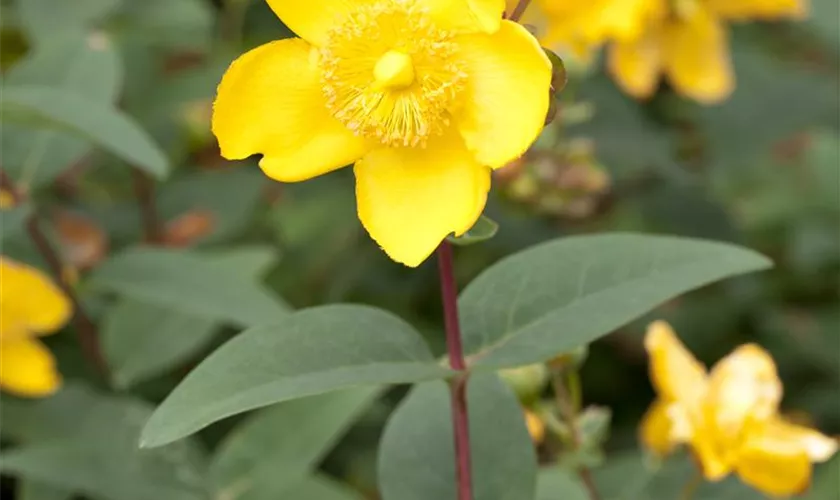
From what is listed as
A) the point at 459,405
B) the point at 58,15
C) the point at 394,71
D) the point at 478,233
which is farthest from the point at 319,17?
the point at 58,15

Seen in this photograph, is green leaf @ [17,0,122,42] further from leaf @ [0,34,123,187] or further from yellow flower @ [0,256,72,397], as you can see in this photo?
yellow flower @ [0,256,72,397]

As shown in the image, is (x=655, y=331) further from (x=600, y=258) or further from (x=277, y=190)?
(x=277, y=190)

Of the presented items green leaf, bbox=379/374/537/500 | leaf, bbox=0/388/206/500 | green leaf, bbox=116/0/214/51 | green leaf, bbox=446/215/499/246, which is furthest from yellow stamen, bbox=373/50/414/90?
green leaf, bbox=116/0/214/51

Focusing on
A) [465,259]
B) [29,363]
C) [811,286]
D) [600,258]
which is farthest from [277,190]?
[600,258]

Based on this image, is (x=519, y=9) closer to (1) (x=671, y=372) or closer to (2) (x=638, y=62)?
(1) (x=671, y=372)

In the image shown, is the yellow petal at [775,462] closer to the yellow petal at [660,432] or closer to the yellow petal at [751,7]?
the yellow petal at [660,432]
